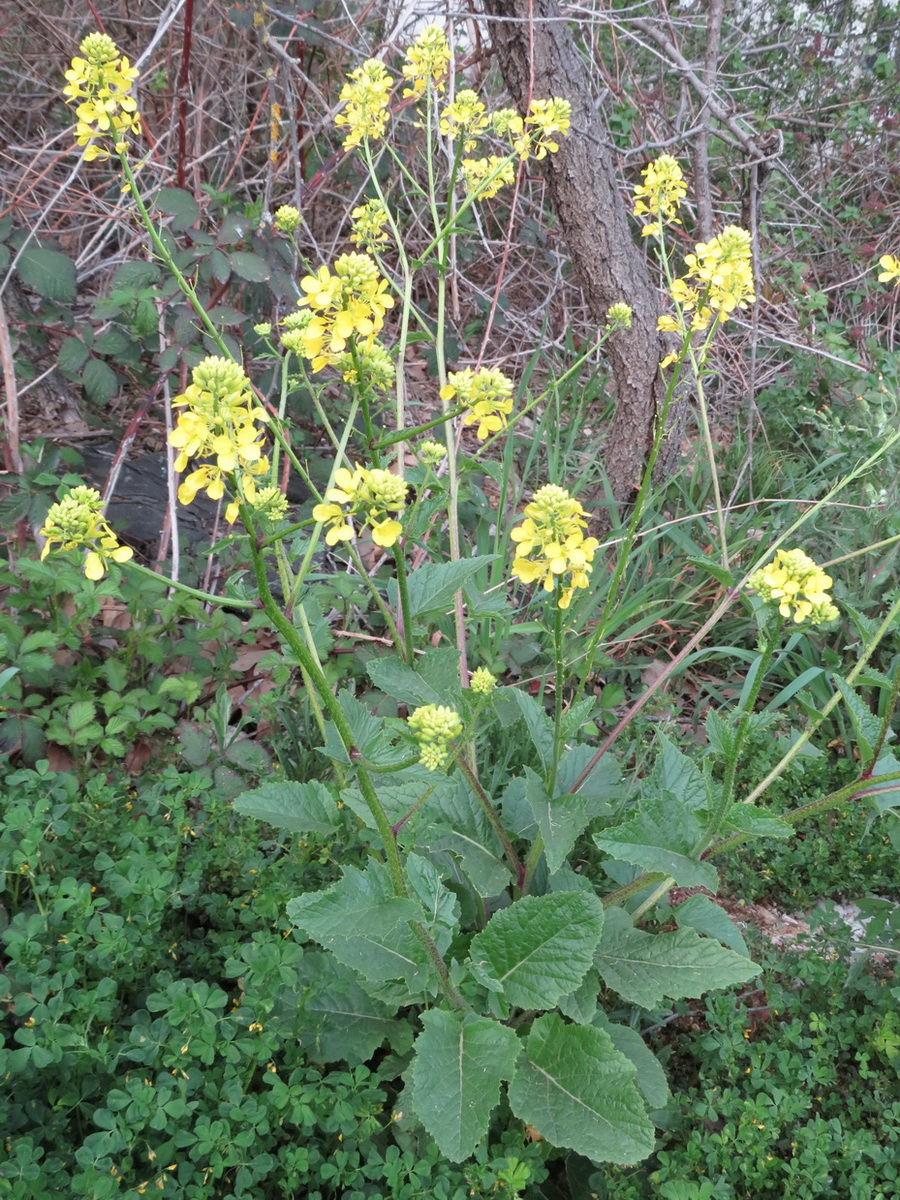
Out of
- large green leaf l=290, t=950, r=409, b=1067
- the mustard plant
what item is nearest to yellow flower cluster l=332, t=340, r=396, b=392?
the mustard plant

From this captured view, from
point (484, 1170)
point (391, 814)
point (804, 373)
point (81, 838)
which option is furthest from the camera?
point (804, 373)

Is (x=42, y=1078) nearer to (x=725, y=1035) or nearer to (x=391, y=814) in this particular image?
(x=391, y=814)

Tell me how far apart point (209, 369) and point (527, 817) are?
1.19 meters

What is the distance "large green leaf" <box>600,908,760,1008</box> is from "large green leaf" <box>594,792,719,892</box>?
0.21 meters

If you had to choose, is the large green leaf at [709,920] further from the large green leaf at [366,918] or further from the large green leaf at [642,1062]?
the large green leaf at [366,918]

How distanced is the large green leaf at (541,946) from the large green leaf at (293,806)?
0.38 m

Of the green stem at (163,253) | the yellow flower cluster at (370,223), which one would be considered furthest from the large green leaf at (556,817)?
the yellow flower cluster at (370,223)

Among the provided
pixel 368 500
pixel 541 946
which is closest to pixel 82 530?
pixel 368 500

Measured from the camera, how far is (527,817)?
178 cm

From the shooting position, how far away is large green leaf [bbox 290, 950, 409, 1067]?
1.49 meters

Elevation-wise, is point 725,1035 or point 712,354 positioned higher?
point 712,354

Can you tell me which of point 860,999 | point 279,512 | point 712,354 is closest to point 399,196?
point 712,354

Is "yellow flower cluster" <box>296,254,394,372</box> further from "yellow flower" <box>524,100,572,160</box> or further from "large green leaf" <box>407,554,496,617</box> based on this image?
"yellow flower" <box>524,100,572,160</box>

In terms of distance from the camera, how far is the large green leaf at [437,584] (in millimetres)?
1453
